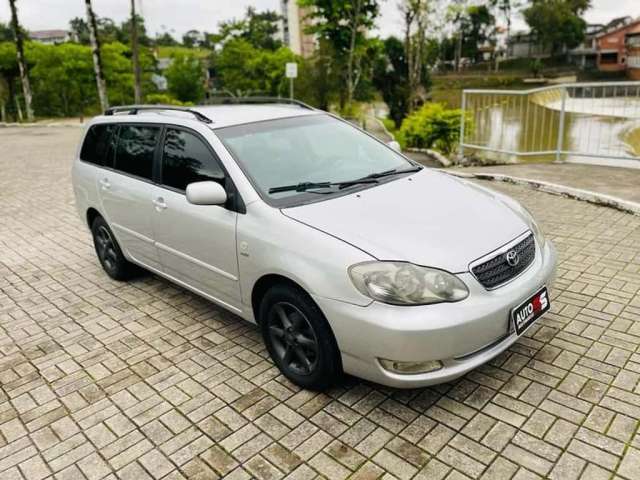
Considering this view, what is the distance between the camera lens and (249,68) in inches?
1761

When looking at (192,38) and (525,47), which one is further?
(192,38)

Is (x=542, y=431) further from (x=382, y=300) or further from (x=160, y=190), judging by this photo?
(x=160, y=190)

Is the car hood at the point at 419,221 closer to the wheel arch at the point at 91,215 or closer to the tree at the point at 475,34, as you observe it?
the wheel arch at the point at 91,215

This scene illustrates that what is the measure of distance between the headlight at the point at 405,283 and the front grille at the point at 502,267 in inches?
6.5

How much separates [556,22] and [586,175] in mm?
84576

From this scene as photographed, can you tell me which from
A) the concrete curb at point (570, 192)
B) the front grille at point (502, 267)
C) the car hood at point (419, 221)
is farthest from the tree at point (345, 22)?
the front grille at point (502, 267)

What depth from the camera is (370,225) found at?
3.10m

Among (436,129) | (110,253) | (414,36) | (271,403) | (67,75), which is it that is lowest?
(271,403)

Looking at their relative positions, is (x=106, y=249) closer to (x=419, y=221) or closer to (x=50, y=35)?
(x=419, y=221)

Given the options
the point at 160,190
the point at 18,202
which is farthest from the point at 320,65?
the point at 160,190

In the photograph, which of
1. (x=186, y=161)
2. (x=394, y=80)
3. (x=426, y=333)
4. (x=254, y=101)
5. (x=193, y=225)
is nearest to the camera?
(x=426, y=333)

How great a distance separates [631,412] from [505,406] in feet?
2.18

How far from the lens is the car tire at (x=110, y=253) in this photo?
17.0 ft

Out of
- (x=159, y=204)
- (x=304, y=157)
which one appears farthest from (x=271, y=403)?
(x=159, y=204)
